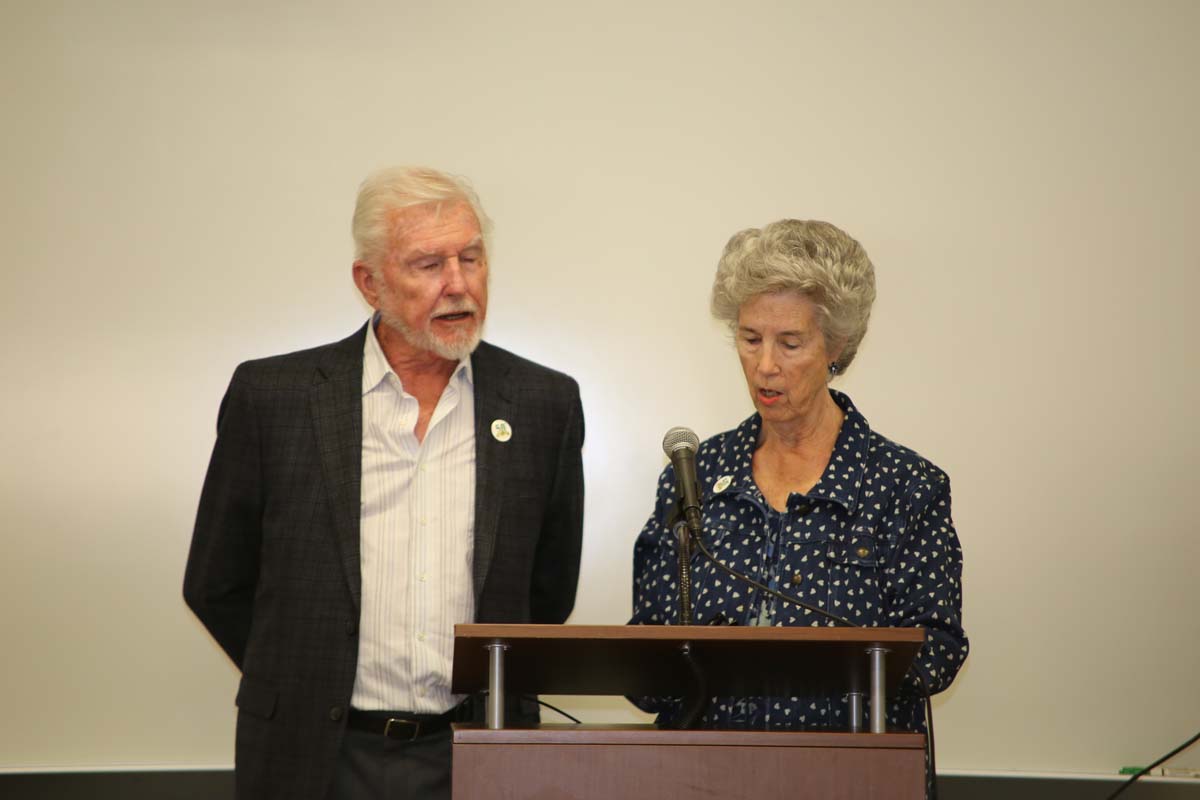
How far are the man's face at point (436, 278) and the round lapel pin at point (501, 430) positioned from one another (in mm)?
174

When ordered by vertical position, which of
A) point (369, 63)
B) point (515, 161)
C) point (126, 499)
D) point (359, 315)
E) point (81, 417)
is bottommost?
point (126, 499)

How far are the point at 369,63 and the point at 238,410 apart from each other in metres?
1.46

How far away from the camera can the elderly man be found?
2797 mm

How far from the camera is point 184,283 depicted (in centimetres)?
391

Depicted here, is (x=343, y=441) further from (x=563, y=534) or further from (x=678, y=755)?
(x=678, y=755)

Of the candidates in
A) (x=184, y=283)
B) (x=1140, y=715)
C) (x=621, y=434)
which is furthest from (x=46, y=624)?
(x=1140, y=715)

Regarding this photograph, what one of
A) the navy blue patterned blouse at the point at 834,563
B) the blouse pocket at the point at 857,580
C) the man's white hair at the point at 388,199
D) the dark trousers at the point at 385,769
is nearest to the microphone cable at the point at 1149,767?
the navy blue patterned blouse at the point at 834,563

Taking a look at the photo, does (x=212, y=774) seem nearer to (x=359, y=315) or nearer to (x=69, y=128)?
(x=359, y=315)

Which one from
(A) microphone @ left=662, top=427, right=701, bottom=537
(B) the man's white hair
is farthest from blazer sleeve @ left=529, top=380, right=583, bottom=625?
(A) microphone @ left=662, top=427, right=701, bottom=537

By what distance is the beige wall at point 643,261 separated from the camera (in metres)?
3.85

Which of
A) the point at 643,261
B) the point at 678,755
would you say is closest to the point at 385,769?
the point at 678,755

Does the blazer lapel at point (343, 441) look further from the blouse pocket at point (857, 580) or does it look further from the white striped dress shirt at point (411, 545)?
the blouse pocket at point (857, 580)

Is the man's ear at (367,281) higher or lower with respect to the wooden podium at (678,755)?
higher

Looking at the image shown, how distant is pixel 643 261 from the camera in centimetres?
400
